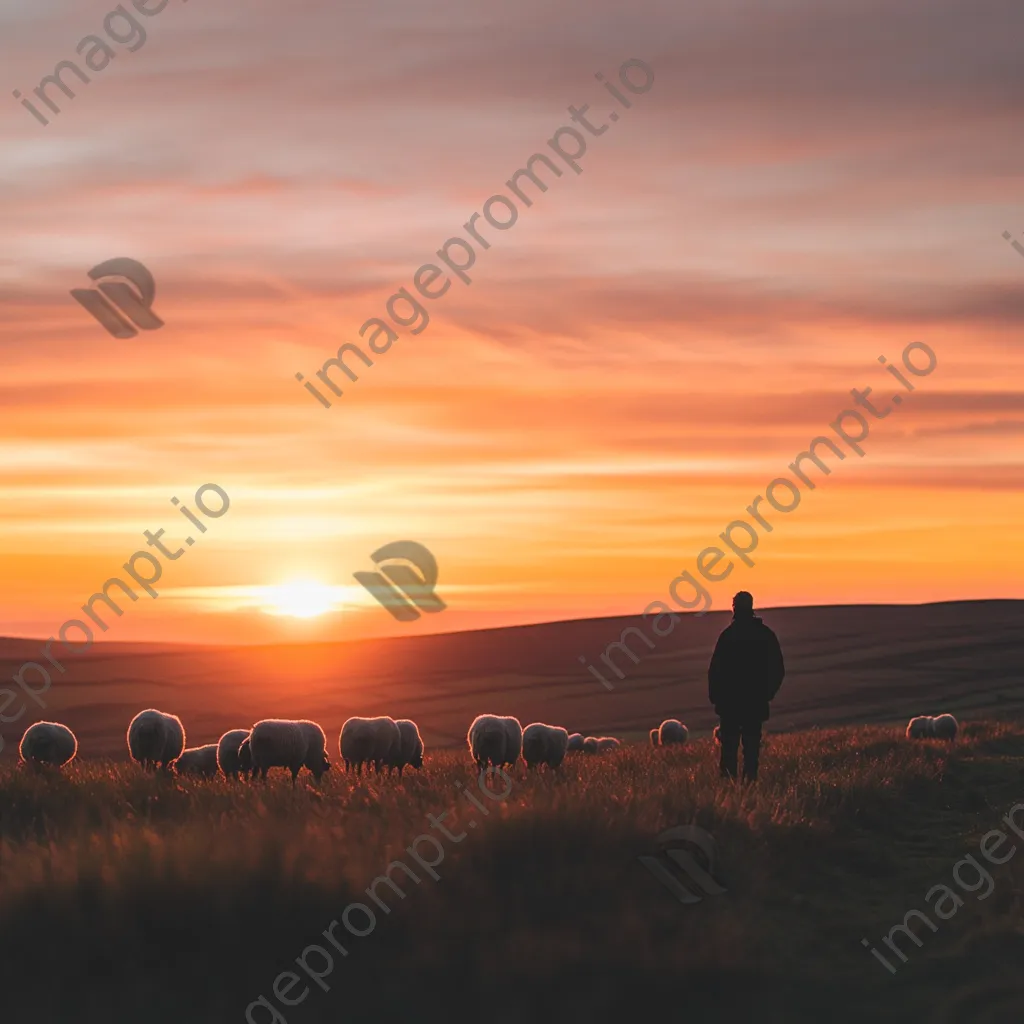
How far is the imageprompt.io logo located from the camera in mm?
9555

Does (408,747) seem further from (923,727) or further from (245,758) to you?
(923,727)

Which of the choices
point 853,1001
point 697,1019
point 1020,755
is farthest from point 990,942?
point 1020,755

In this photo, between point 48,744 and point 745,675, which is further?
point 48,744

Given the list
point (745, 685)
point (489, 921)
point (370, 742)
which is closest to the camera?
point (489, 921)

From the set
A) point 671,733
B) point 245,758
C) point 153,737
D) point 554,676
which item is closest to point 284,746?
point 245,758

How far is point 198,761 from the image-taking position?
21453mm

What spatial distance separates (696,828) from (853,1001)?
2500mm

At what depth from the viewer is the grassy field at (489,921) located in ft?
25.3

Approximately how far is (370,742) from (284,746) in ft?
7.34

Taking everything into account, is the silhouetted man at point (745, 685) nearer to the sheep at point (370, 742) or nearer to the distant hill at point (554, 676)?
the sheep at point (370, 742)

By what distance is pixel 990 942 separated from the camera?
30.6ft

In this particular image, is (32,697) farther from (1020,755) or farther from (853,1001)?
(853,1001)

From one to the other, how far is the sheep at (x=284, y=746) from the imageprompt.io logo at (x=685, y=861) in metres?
10.3

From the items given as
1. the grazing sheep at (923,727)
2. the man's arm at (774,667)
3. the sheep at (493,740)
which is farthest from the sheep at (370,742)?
the grazing sheep at (923,727)
